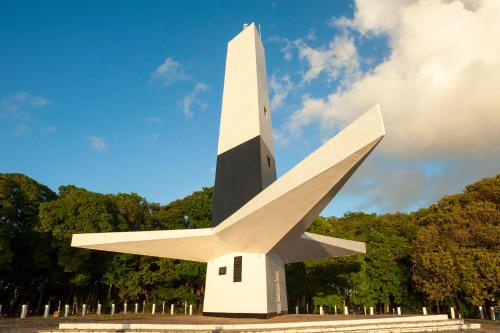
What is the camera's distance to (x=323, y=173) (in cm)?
739

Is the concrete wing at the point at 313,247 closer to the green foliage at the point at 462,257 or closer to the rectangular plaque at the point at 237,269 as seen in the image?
the rectangular plaque at the point at 237,269

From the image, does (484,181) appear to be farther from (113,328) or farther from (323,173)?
(113,328)

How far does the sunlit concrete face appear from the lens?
7.60m

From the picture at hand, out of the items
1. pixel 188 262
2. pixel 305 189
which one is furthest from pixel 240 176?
pixel 188 262

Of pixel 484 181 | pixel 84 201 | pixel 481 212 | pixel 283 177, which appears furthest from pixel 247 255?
pixel 484 181

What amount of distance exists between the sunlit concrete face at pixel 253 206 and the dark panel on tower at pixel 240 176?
0.04 meters

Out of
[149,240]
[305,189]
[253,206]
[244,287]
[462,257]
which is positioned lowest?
[244,287]

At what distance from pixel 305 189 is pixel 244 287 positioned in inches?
209

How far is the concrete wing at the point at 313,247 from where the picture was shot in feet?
41.6

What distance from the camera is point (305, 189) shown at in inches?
312

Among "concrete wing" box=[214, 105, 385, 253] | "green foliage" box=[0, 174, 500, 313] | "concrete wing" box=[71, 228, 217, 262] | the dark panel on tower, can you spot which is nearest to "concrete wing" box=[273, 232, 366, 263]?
"concrete wing" box=[214, 105, 385, 253]

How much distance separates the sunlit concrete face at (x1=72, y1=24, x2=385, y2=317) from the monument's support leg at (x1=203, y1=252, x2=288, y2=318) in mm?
32

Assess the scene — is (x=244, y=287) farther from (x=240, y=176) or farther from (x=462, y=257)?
(x=462, y=257)

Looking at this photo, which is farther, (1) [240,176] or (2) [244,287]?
(1) [240,176]
